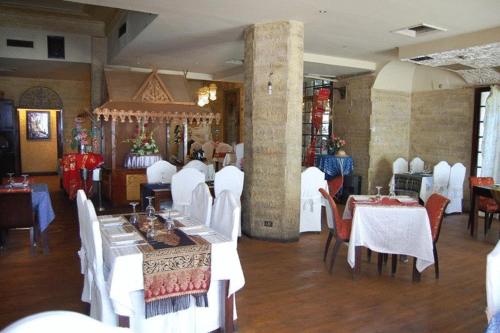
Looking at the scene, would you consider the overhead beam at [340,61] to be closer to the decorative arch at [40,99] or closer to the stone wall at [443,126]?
the stone wall at [443,126]

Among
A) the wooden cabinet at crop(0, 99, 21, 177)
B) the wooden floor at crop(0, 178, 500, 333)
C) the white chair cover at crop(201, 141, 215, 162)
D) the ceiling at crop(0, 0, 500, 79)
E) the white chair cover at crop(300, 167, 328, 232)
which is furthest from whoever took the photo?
the white chair cover at crop(201, 141, 215, 162)

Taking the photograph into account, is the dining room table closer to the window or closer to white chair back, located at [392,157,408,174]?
white chair back, located at [392,157,408,174]

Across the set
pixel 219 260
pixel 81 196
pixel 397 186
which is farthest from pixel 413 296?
pixel 397 186

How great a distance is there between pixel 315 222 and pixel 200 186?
113 inches

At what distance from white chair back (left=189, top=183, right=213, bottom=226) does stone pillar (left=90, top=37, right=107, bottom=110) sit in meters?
6.84

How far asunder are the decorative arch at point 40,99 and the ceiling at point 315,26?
144 inches

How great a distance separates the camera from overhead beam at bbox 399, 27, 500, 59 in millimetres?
5703

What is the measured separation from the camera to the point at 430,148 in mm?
8609

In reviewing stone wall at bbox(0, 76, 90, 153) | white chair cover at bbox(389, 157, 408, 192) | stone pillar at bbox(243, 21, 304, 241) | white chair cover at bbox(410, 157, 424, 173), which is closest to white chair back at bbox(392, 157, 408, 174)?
white chair cover at bbox(389, 157, 408, 192)

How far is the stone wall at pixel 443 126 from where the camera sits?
7941mm

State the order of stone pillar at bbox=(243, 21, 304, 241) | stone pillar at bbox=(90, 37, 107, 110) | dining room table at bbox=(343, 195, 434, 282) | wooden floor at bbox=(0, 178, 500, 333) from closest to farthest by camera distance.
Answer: wooden floor at bbox=(0, 178, 500, 333)
dining room table at bbox=(343, 195, 434, 282)
stone pillar at bbox=(243, 21, 304, 241)
stone pillar at bbox=(90, 37, 107, 110)

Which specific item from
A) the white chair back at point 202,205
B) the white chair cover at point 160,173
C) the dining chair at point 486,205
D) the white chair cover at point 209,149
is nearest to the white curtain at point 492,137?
the dining chair at point 486,205

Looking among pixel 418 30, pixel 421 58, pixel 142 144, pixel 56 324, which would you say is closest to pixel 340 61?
pixel 421 58

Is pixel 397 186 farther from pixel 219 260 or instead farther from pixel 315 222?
pixel 219 260
